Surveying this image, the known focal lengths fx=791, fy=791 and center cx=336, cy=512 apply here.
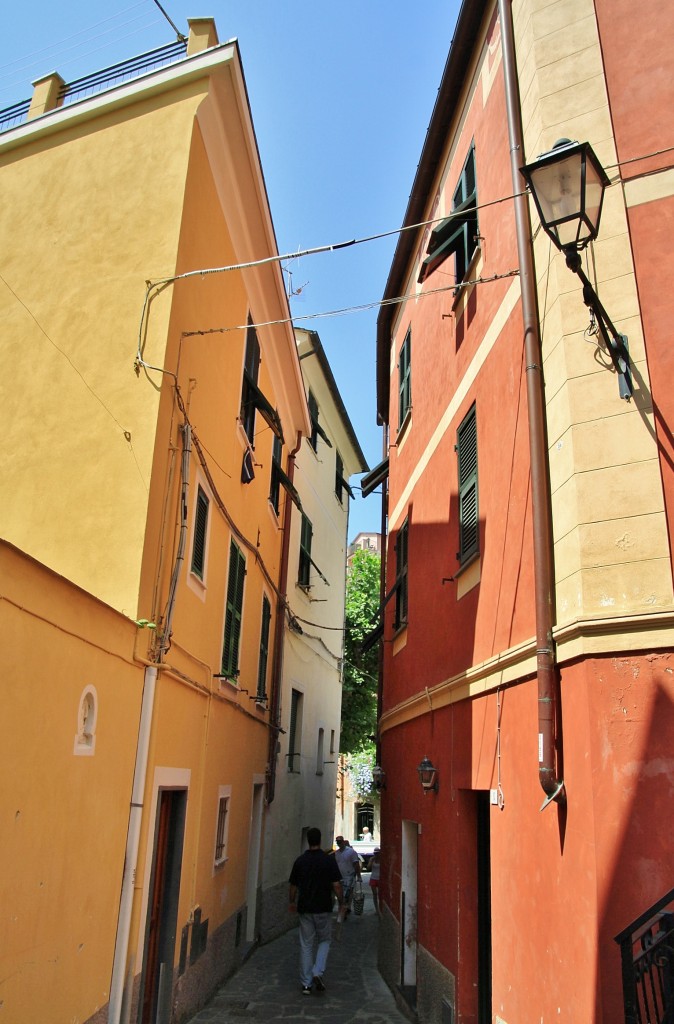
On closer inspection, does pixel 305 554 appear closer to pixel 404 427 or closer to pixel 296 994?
pixel 404 427

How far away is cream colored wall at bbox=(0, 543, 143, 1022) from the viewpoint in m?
4.14

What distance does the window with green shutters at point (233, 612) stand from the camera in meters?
9.30

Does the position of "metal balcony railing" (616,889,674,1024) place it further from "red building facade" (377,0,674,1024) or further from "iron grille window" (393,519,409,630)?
"iron grille window" (393,519,409,630)

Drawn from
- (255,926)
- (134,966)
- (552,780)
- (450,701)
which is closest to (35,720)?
(134,966)

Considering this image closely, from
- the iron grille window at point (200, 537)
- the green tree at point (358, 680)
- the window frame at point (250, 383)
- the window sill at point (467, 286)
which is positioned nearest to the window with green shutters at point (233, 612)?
the iron grille window at point (200, 537)

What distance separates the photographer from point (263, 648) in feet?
40.1

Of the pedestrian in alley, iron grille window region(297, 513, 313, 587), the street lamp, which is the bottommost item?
the pedestrian in alley

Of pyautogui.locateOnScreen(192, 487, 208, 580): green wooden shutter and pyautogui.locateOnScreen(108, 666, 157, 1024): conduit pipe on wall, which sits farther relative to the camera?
pyautogui.locateOnScreen(192, 487, 208, 580): green wooden shutter

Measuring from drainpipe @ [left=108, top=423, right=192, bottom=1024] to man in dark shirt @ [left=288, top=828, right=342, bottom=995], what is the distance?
3.72 m

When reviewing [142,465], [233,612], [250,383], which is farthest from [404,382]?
[142,465]

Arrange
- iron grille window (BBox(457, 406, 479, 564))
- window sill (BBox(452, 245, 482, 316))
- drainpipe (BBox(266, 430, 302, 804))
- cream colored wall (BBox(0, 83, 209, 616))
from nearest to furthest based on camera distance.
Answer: cream colored wall (BBox(0, 83, 209, 616)) < iron grille window (BBox(457, 406, 479, 564)) < window sill (BBox(452, 245, 482, 316)) < drainpipe (BBox(266, 430, 302, 804))

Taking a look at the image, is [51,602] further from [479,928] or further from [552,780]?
[479,928]

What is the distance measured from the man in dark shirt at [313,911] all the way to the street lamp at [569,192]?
24.6 ft

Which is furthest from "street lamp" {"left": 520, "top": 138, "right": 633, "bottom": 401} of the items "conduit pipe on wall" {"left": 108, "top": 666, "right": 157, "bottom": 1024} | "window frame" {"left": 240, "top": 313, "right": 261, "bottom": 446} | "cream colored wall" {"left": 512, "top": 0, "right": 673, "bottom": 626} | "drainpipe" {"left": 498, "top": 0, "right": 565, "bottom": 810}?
"window frame" {"left": 240, "top": 313, "right": 261, "bottom": 446}
